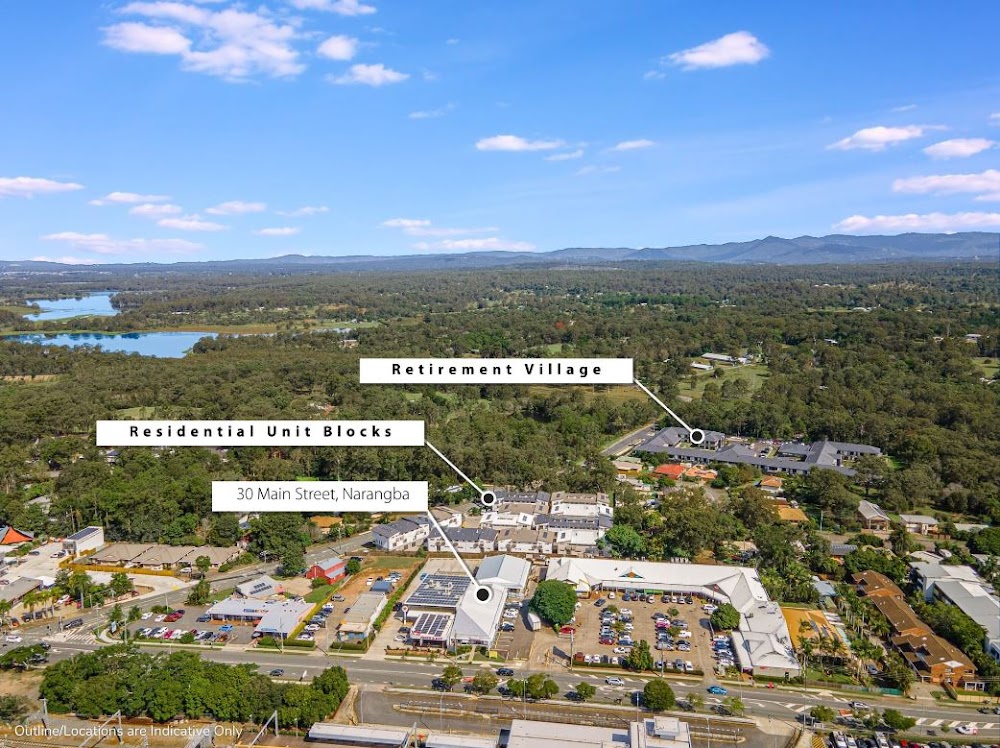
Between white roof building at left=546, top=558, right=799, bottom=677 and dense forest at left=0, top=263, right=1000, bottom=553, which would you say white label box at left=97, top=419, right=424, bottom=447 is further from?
dense forest at left=0, top=263, right=1000, bottom=553

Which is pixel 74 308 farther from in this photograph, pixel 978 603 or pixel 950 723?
pixel 950 723

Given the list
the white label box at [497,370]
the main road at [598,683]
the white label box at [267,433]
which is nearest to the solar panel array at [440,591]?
the main road at [598,683]

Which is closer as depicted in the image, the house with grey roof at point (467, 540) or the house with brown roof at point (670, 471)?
the house with grey roof at point (467, 540)

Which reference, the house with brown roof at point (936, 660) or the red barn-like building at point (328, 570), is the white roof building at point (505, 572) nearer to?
the red barn-like building at point (328, 570)

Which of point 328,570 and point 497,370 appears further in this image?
point 328,570

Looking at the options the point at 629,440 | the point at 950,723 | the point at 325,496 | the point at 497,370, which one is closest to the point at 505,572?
the point at 325,496

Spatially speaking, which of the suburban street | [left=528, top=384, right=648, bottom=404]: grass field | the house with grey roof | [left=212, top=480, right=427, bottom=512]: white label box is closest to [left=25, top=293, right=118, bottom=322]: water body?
[left=528, top=384, right=648, bottom=404]: grass field
